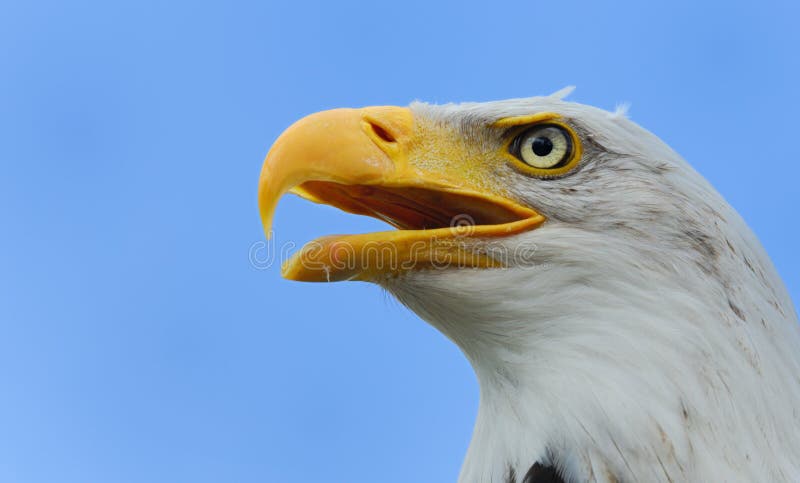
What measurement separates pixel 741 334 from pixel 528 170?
114cm

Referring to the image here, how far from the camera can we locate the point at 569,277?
4.70 meters

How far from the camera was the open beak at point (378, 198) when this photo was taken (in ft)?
15.3

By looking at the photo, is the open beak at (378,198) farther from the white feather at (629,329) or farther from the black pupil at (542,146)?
the black pupil at (542,146)

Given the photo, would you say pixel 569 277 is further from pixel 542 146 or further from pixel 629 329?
pixel 542 146

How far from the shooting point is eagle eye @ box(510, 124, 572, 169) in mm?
4918

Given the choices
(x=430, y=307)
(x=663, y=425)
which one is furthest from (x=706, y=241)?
(x=430, y=307)

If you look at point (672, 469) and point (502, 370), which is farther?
point (502, 370)

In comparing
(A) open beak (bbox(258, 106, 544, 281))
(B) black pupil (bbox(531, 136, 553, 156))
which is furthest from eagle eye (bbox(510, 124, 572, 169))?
(A) open beak (bbox(258, 106, 544, 281))

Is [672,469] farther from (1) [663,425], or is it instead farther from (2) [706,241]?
(2) [706,241]

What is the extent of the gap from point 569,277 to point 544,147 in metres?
0.62

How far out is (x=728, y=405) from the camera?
4387mm

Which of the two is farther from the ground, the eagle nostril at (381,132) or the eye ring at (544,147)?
the eagle nostril at (381,132)

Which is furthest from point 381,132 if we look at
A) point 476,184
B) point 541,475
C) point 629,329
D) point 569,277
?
point 541,475

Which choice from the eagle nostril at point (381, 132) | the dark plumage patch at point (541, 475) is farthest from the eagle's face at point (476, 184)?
the dark plumage patch at point (541, 475)
